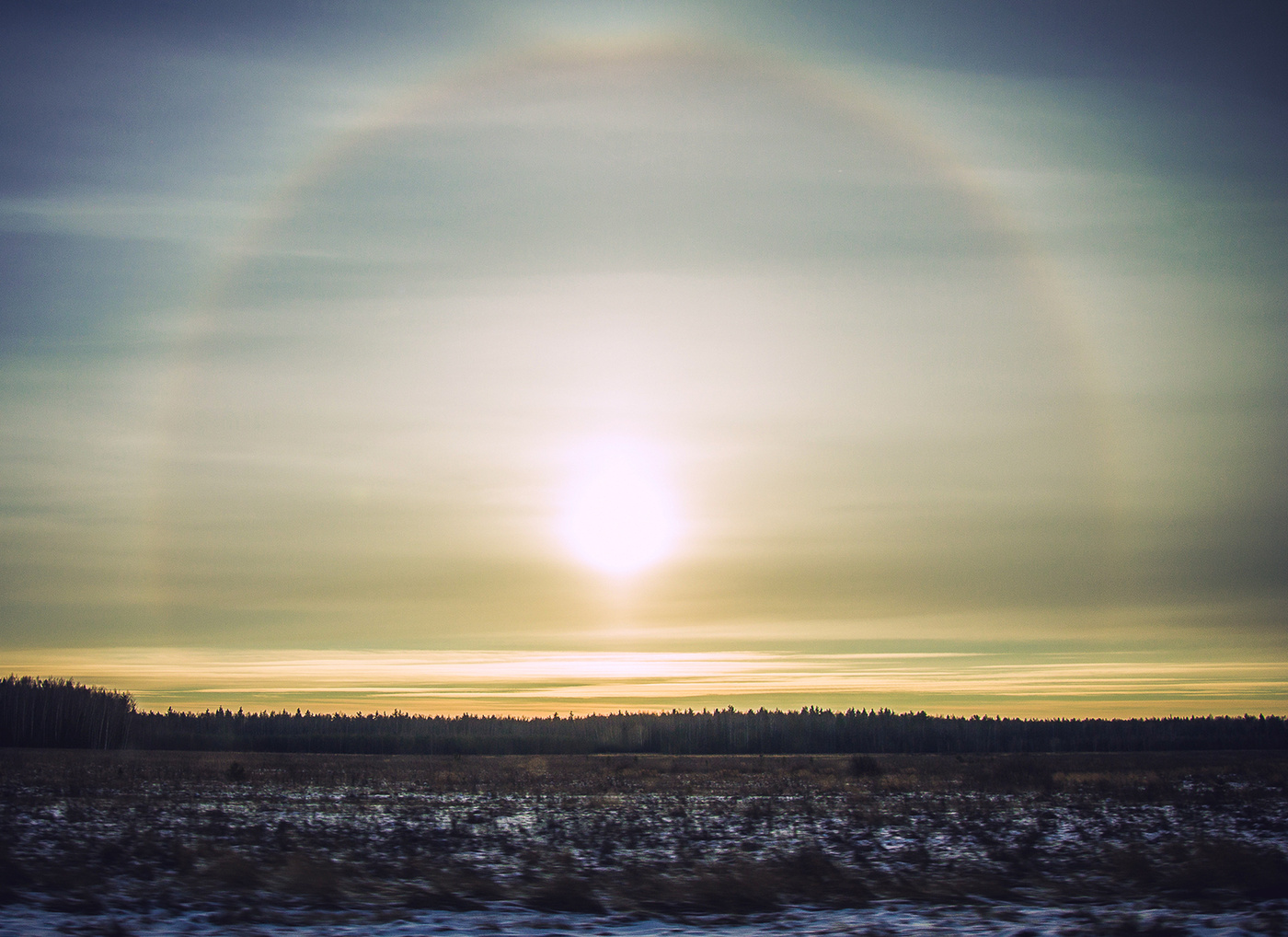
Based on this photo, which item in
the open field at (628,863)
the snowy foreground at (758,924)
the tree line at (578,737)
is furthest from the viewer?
the tree line at (578,737)

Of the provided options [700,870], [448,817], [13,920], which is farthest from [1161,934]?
[448,817]

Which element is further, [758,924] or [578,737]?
[578,737]

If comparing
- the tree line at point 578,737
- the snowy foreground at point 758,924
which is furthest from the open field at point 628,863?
the tree line at point 578,737

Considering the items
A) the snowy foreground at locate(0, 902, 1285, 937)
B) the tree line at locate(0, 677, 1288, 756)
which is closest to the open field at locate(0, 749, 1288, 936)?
the snowy foreground at locate(0, 902, 1285, 937)

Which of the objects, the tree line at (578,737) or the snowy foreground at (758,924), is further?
the tree line at (578,737)

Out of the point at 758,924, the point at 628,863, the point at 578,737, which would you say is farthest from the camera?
the point at 578,737

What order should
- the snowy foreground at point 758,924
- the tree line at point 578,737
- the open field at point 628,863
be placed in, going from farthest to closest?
the tree line at point 578,737 → the open field at point 628,863 → the snowy foreground at point 758,924

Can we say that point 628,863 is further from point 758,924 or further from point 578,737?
point 578,737

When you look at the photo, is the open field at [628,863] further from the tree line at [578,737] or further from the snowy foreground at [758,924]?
the tree line at [578,737]

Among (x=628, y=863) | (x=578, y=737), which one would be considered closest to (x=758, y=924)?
(x=628, y=863)
